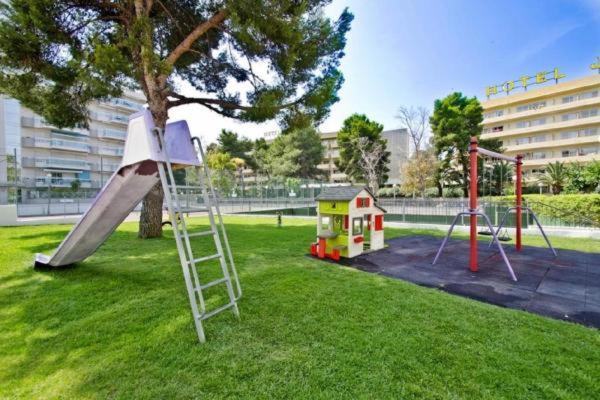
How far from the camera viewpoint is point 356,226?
6.83 m

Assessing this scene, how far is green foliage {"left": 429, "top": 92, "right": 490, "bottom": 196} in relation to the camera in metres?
29.4

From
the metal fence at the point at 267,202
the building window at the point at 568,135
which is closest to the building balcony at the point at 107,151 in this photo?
the metal fence at the point at 267,202

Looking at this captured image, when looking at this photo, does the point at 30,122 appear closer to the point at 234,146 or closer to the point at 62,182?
the point at 62,182

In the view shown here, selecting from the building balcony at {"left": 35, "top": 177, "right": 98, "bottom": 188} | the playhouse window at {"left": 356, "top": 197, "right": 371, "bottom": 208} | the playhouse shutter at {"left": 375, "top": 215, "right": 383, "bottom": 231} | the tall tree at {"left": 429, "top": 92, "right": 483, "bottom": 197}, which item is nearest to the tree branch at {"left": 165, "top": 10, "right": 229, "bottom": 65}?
the playhouse window at {"left": 356, "top": 197, "right": 371, "bottom": 208}

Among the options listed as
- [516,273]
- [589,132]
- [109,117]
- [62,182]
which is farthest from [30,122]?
[589,132]

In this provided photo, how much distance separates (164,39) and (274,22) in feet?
15.0

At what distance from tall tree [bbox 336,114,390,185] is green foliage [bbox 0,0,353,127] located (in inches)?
1075

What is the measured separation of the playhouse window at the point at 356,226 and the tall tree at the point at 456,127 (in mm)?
27069

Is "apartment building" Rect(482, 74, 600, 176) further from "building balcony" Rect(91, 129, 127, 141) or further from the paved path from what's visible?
"building balcony" Rect(91, 129, 127, 141)

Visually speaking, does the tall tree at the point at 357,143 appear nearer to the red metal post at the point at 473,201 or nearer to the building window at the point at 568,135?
the building window at the point at 568,135

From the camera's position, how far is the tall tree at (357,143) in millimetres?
35906

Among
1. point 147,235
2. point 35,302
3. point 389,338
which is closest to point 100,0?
point 147,235

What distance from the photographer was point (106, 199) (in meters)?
3.90

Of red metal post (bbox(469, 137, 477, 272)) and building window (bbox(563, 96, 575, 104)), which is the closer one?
red metal post (bbox(469, 137, 477, 272))
